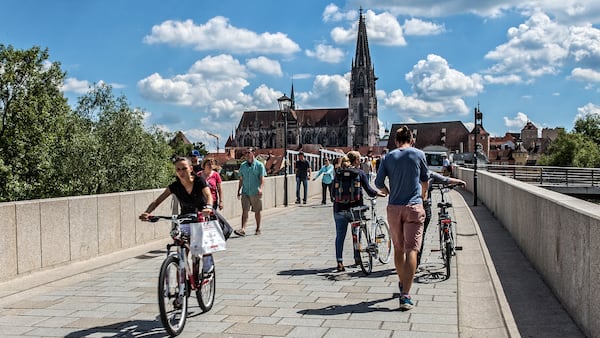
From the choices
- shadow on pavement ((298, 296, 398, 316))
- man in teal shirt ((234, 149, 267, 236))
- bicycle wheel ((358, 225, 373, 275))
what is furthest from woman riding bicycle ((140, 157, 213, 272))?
man in teal shirt ((234, 149, 267, 236))

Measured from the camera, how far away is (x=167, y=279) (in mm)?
5500

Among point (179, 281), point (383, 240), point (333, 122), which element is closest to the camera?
point (179, 281)

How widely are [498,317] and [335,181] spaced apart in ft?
10.8

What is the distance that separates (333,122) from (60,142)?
141 m

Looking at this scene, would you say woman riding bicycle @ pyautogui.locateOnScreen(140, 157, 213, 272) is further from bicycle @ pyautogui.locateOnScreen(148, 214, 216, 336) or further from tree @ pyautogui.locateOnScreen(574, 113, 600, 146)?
tree @ pyautogui.locateOnScreen(574, 113, 600, 146)

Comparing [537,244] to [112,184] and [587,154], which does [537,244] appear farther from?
[587,154]

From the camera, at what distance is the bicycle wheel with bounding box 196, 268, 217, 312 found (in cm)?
627

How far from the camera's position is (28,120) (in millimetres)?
40969

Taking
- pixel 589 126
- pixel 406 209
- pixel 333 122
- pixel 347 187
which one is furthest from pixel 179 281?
pixel 333 122

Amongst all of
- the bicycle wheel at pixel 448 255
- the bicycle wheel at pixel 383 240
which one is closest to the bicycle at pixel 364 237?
the bicycle wheel at pixel 383 240

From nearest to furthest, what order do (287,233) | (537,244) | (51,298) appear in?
(51,298)
(537,244)
(287,233)

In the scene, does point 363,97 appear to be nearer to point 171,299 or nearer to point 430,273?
point 430,273

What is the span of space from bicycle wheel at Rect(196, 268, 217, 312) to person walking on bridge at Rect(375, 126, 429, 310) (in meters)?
1.88

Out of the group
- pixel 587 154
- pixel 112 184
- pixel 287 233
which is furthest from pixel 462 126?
pixel 287 233
